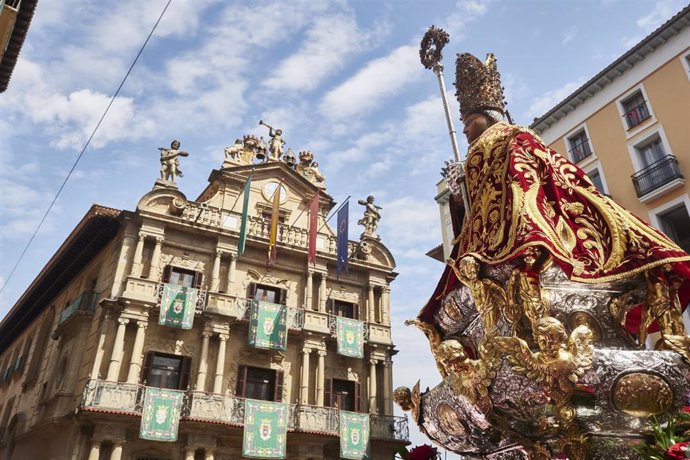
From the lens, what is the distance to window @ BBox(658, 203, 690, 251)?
18422 mm

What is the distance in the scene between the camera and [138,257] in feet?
70.4

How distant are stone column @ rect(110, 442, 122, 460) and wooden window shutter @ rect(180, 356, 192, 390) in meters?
2.84

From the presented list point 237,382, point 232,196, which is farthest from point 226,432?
point 232,196

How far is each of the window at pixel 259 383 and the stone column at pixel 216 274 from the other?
3.46 metres

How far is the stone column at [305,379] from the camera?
2175 cm

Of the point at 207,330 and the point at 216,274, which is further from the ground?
the point at 216,274

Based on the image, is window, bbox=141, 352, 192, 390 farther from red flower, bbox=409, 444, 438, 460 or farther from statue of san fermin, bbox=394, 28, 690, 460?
statue of san fermin, bbox=394, 28, 690, 460

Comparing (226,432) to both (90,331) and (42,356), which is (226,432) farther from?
(42,356)

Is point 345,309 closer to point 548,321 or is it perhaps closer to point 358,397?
point 358,397

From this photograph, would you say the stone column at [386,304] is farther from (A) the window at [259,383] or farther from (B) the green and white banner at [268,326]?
(A) the window at [259,383]

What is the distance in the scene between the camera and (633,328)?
15.0 ft

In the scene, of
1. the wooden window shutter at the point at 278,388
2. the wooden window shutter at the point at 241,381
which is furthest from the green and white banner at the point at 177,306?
the wooden window shutter at the point at 278,388

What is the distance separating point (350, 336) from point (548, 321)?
20.4 m

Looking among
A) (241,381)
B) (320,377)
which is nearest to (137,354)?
(241,381)
